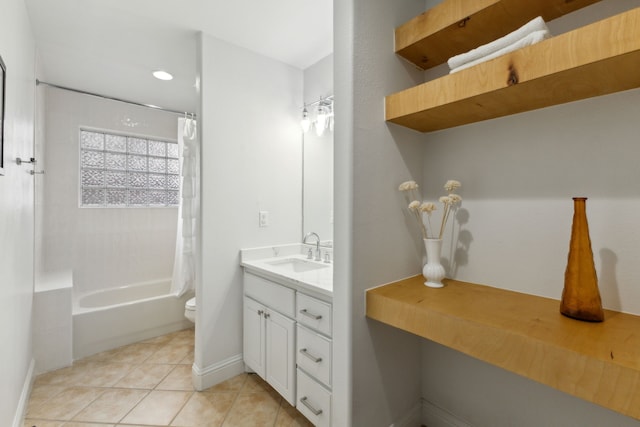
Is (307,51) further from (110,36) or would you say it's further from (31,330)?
(31,330)

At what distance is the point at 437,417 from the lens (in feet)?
4.80

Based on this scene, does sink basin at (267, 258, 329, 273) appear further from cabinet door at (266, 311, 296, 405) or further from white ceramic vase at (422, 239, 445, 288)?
white ceramic vase at (422, 239, 445, 288)

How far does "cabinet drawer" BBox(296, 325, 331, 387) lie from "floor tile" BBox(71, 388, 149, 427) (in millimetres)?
1133

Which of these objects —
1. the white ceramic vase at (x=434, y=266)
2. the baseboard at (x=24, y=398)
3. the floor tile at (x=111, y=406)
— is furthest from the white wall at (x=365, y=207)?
the baseboard at (x=24, y=398)

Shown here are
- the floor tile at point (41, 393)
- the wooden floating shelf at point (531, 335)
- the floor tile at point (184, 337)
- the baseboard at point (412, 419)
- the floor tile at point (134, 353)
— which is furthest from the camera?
the floor tile at point (184, 337)

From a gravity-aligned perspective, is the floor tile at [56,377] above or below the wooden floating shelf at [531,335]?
below

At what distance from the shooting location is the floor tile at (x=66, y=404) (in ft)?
5.51

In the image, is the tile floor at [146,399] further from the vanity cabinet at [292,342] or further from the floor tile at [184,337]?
the floor tile at [184,337]

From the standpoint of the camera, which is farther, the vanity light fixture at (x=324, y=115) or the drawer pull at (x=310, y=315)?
the vanity light fixture at (x=324, y=115)

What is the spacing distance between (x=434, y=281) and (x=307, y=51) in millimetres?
1903

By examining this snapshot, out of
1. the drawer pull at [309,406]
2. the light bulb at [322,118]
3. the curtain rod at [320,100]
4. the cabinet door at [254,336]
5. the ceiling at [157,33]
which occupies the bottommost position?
the drawer pull at [309,406]

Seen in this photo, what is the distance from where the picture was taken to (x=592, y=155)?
1017mm

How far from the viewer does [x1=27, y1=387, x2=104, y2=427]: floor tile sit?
1680 millimetres

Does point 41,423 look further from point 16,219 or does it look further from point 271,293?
point 271,293
